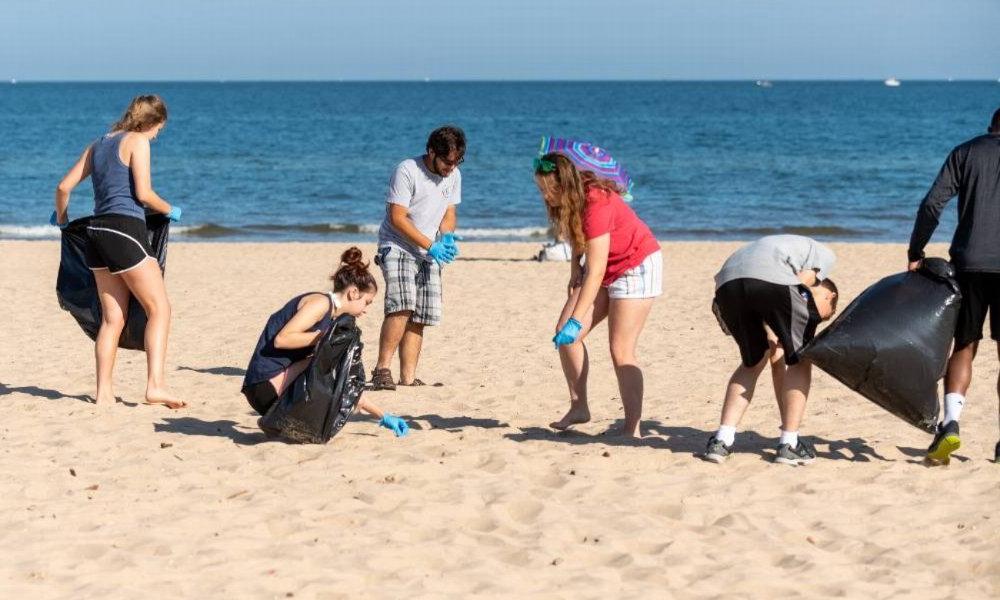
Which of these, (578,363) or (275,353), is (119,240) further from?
(578,363)

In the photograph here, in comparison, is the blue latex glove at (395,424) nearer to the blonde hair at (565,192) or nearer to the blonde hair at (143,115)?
the blonde hair at (565,192)

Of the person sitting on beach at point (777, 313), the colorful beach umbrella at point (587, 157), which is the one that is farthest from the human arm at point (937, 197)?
the colorful beach umbrella at point (587, 157)

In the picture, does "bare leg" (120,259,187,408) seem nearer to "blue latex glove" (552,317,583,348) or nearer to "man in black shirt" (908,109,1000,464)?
"blue latex glove" (552,317,583,348)

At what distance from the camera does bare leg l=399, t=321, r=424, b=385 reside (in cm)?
742

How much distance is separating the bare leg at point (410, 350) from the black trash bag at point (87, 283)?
152 centimetres

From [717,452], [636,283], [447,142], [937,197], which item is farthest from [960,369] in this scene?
[447,142]

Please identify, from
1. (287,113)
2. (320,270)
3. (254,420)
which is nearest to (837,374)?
(254,420)

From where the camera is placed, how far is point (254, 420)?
6590 mm

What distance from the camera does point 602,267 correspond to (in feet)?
18.2

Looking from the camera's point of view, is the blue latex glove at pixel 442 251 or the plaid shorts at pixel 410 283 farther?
the plaid shorts at pixel 410 283

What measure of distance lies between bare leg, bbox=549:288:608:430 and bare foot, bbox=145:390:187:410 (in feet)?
6.87

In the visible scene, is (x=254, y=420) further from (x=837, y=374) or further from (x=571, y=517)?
(x=837, y=374)

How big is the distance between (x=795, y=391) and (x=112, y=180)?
3.60m

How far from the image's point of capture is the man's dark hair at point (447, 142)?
6977 millimetres
